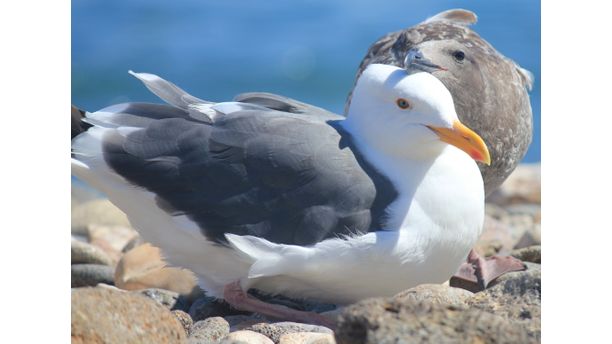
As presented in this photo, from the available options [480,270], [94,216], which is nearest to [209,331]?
[480,270]

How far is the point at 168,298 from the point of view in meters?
4.93

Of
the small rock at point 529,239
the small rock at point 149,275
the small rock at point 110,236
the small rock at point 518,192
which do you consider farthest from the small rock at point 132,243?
the small rock at point 518,192

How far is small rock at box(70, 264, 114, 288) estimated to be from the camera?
532 centimetres

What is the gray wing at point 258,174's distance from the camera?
13.8ft

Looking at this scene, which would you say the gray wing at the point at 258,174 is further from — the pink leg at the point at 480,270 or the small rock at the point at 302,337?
the pink leg at the point at 480,270

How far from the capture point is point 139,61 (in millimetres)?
11812

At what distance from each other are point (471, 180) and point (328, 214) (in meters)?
0.71

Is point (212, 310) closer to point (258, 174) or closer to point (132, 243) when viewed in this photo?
point (258, 174)

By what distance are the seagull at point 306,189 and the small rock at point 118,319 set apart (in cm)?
90

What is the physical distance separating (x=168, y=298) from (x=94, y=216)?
2.42m

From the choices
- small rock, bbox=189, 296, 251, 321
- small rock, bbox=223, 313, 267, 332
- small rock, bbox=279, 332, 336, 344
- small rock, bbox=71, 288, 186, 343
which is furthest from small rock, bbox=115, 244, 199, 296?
small rock, bbox=71, 288, 186, 343

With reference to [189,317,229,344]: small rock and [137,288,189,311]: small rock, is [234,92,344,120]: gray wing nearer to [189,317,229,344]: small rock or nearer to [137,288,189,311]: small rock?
[137,288,189,311]: small rock

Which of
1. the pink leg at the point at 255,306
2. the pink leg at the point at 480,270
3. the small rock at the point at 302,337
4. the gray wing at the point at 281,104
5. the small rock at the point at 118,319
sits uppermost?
the gray wing at the point at 281,104
